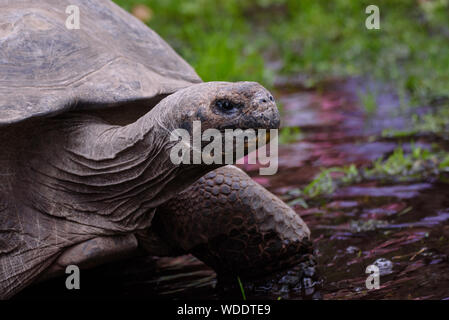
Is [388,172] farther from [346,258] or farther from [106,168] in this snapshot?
[106,168]

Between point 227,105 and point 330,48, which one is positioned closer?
point 227,105

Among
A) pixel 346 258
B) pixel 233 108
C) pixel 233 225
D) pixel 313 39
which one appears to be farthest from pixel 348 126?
pixel 313 39

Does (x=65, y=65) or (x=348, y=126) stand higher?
(x=65, y=65)

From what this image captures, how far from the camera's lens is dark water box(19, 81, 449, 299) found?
2670 millimetres

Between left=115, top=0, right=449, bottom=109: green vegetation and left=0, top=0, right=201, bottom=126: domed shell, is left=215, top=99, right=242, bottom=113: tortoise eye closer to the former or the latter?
left=0, top=0, right=201, bottom=126: domed shell

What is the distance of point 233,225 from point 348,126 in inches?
112

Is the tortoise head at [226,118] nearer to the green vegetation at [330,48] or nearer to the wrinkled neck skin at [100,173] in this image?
the wrinkled neck skin at [100,173]

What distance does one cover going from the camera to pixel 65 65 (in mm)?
2703

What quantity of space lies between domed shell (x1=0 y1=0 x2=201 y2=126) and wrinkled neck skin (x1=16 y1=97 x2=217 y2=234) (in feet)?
0.44

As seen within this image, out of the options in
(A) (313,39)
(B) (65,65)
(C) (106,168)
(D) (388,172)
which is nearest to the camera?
(C) (106,168)

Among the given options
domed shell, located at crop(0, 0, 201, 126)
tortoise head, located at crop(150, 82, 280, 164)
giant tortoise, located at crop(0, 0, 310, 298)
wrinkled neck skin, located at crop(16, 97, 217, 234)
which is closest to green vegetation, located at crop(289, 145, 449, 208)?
giant tortoise, located at crop(0, 0, 310, 298)
